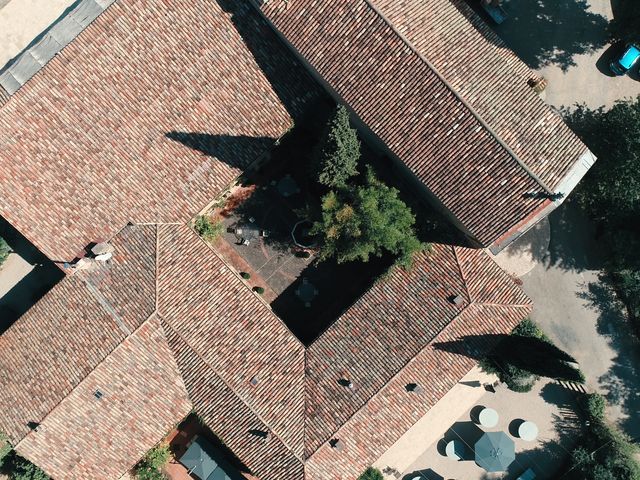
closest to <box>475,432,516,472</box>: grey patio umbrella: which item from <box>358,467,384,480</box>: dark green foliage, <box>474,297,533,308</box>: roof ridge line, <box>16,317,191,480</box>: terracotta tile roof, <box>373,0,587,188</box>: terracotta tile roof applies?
<box>358,467,384,480</box>: dark green foliage

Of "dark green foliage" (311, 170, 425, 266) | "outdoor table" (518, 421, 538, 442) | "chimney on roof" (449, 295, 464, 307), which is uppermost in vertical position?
"dark green foliage" (311, 170, 425, 266)

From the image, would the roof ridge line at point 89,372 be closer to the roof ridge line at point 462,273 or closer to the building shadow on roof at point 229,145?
the building shadow on roof at point 229,145

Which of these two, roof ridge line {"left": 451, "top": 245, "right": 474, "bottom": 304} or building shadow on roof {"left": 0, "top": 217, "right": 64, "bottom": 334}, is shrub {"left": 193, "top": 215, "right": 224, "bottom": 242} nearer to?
building shadow on roof {"left": 0, "top": 217, "right": 64, "bottom": 334}

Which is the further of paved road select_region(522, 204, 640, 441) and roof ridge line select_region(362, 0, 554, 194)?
paved road select_region(522, 204, 640, 441)

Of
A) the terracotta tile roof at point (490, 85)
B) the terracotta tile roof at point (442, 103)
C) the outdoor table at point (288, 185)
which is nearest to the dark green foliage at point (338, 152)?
the terracotta tile roof at point (442, 103)

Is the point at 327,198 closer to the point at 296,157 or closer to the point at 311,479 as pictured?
the point at 296,157

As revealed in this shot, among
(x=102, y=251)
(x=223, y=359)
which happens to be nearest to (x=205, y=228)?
(x=102, y=251)

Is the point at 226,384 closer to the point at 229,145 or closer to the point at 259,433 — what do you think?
the point at 259,433
